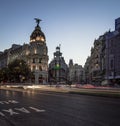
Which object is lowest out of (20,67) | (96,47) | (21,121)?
(21,121)

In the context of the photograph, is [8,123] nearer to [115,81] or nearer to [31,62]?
[115,81]

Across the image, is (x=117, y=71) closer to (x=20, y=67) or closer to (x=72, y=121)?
(x=20, y=67)

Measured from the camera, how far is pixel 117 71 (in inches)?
2852

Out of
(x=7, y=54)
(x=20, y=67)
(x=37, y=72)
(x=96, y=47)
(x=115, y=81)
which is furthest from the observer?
(x=7, y=54)

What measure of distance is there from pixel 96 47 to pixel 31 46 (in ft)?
102

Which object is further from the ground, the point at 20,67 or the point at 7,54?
the point at 7,54

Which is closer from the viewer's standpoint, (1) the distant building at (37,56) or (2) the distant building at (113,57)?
(2) the distant building at (113,57)

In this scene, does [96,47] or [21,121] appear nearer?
[21,121]

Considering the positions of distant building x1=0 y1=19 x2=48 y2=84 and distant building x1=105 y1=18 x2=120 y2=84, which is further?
distant building x1=0 y1=19 x2=48 y2=84

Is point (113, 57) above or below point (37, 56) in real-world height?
below

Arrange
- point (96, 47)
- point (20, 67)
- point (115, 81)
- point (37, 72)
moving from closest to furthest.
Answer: point (115, 81) → point (20, 67) → point (96, 47) → point (37, 72)

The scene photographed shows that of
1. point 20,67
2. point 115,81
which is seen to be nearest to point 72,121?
point 115,81

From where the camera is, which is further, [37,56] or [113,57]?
[37,56]

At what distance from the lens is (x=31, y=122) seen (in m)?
9.69
